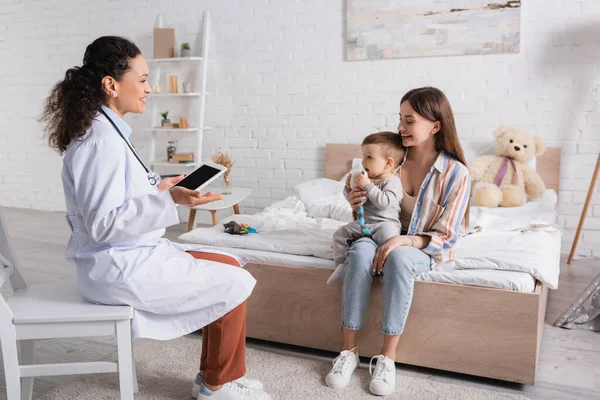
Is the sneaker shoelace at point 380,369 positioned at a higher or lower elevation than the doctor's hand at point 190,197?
lower

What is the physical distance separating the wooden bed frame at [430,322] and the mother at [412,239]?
0.09 metres

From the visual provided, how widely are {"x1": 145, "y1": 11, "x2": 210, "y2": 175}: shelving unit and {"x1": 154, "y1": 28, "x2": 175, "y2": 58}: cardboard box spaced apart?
0.16ft

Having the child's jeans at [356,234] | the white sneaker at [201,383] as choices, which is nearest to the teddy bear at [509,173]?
the child's jeans at [356,234]

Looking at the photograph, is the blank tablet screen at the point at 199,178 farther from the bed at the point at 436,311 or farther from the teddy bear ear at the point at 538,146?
the teddy bear ear at the point at 538,146

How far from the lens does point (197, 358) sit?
7.07 feet

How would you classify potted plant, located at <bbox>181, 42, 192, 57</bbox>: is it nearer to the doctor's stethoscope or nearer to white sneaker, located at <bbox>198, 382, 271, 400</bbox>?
the doctor's stethoscope

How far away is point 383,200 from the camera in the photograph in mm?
1998

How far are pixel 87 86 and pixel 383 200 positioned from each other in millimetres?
1032

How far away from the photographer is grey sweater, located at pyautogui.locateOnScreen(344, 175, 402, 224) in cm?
200

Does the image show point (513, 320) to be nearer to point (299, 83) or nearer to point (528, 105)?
point (528, 105)

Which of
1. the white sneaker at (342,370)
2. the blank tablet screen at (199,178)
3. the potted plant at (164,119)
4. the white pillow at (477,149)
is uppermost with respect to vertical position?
the potted plant at (164,119)

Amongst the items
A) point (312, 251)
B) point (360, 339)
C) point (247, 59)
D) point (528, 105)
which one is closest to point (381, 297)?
point (360, 339)

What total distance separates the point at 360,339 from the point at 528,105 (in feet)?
6.95

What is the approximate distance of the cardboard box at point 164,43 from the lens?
430cm
